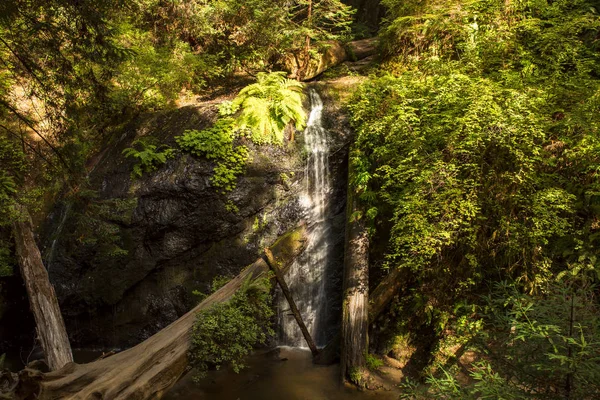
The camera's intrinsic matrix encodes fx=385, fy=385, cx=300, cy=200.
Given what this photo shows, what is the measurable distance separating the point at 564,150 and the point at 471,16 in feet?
14.8

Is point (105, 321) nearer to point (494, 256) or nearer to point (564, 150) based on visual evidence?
point (494, 256)

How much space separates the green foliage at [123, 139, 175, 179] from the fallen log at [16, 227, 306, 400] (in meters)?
5.13

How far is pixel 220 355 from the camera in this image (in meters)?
5.91

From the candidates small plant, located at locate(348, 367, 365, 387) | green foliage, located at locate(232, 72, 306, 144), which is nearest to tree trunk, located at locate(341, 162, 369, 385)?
small plant, located at locate(348, 367, 365, 387)

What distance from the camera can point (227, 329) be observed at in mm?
5918

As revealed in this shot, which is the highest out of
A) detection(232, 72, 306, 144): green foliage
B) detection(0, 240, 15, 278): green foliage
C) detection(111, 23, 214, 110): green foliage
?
detection(111, 23, 214, 110): green foliage

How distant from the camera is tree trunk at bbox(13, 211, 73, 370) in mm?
7496

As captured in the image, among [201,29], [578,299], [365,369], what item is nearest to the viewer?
[578,299]

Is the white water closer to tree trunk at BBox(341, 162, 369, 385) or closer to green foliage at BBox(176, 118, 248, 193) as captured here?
green foliage at BBox(176, 118, 248, 193)

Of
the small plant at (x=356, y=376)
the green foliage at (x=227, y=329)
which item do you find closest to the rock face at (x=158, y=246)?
the green foliage at (x=227, y=329)

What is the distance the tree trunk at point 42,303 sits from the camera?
750 cm

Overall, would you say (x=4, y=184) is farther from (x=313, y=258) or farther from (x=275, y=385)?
(x=313, y=258)

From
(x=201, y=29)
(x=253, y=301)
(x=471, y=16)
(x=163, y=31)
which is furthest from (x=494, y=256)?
(x=163, y=31)

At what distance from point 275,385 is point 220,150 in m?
5.86
